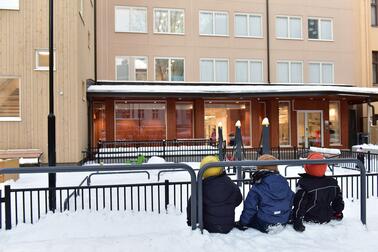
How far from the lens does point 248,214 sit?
526 cm

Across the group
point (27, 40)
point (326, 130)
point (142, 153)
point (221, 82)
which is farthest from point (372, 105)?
point (27, 40)

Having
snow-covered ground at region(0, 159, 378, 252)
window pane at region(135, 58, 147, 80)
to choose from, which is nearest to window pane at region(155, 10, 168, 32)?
window pane at region(135, 58, 147, 80)

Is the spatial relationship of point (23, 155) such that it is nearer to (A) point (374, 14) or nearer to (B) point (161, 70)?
(B) point (161, 70)

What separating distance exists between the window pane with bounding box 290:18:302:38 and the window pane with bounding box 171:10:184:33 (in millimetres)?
8289

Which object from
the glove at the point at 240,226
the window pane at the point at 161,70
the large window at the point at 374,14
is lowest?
the glove at the point at 240,226

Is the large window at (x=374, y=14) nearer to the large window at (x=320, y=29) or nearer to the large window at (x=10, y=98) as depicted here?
the large window at (x=320, y=29)

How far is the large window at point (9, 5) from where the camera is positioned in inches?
596

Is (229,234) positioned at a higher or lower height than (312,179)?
lower

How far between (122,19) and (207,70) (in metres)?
6.65

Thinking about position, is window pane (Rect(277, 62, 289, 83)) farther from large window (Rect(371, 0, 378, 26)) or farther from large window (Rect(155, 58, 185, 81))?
large window (Rect(371, 0, 378, 26))

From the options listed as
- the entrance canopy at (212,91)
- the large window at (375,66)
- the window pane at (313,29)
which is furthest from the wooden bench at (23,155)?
the large window at (375,66)

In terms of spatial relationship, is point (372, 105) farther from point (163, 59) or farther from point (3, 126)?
point (3, 126)

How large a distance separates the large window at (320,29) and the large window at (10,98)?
20.5 meters

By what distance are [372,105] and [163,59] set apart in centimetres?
1589
